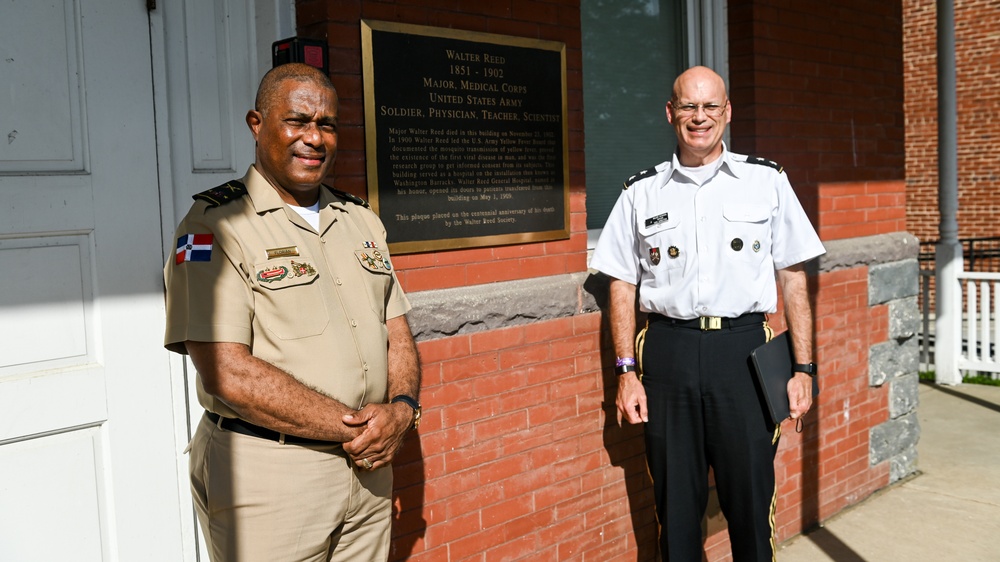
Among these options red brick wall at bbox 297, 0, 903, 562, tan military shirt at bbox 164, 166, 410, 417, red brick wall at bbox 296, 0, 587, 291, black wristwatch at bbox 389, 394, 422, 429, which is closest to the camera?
tan military shirt at bbox 164, 166, 410, 417

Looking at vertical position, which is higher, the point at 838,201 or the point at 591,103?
the point at 591,103

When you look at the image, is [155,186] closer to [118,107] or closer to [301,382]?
[118,107]

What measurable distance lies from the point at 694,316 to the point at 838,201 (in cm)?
208

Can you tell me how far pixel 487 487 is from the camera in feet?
11.5

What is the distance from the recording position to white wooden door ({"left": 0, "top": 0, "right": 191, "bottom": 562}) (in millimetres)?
2553

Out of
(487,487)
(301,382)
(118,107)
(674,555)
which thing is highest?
(118,107)

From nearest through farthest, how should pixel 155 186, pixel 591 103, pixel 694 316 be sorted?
pixel 155 186
pixel 694 316
pixel 591 103

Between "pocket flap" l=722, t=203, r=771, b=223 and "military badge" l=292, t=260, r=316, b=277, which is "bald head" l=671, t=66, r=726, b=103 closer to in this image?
"pocket flap" l=722, t=203, r=771, b=223

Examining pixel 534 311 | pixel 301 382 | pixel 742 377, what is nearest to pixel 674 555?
pixel 742 377

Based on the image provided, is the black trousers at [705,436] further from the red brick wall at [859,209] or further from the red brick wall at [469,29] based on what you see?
the red brick wall at [859,209]

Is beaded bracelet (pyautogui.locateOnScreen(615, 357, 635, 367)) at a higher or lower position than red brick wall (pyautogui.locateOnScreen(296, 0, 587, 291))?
lower

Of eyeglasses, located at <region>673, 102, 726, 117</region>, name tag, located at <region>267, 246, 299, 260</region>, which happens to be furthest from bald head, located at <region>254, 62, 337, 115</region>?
eyeglasses, located at <region>673, 102, 726, 117</region>

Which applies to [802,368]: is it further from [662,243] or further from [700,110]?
[700,110]

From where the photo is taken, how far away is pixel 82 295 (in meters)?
2.68
